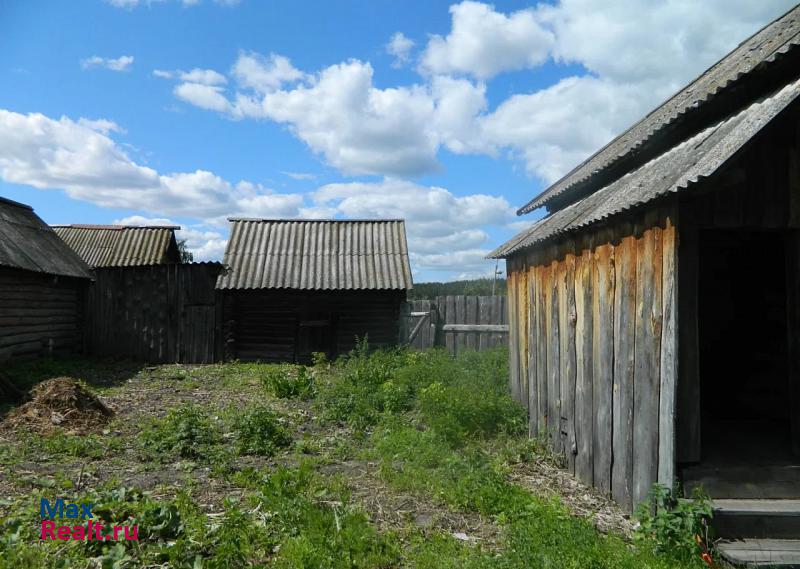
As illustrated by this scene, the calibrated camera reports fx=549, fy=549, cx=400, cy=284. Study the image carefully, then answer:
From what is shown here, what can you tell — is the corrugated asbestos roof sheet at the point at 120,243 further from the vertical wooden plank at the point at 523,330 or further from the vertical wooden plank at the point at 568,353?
the vertical wooden plank at the point at 568,353

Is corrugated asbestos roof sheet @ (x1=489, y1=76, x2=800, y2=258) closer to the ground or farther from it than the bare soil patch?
farther from it

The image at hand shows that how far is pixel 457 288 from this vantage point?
113 ft

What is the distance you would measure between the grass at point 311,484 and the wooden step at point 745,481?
0.56 metres

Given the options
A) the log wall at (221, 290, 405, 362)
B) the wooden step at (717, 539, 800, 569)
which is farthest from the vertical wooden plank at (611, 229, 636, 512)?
the log wall at (221, 290, 405, 362)

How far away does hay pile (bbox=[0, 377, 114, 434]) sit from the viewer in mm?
7840

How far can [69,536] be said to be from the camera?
14.1ft

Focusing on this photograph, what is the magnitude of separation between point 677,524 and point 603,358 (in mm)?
1752

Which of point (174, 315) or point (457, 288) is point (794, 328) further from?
point (457, 288)

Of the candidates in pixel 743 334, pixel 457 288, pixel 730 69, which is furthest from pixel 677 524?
pixel 457 288

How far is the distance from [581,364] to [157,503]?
14.7 feet

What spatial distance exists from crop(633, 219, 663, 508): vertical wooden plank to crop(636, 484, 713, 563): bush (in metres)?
0.25

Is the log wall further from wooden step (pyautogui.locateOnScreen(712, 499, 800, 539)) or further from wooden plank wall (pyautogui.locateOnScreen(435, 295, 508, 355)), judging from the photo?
wooden step (pyautogui.locateOnScreen(712, 499, 800, 539))

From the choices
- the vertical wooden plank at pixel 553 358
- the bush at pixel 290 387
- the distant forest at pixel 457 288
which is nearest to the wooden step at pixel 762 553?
the vertical wooden plank at pixel 553 358

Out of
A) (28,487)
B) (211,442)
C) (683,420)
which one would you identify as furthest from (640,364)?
(28,487)
